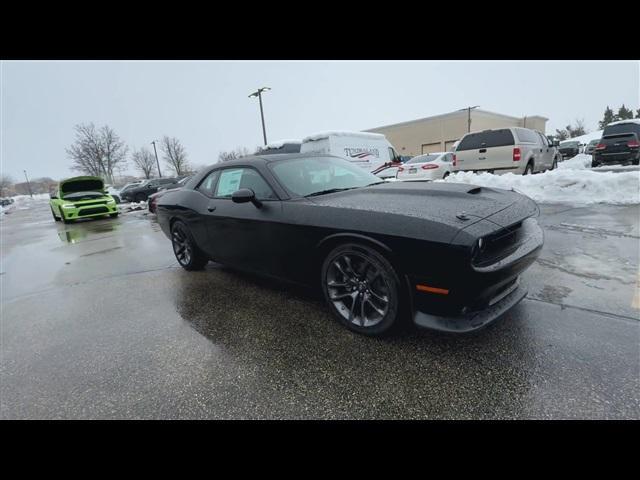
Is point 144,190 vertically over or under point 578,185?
over

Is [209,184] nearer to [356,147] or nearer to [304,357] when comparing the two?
[304,357]

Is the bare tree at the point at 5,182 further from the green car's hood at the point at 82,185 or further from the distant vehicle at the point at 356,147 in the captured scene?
the distant vehicle at the point at 356,147

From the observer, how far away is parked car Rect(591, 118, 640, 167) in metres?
12.0

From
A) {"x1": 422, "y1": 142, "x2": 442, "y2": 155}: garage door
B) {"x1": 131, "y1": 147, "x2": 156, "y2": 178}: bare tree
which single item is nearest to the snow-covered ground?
{"x1": 422, "y1": 142, "x2": 442, "y2": 155}: garage door

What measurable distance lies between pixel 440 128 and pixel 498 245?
4291 cm

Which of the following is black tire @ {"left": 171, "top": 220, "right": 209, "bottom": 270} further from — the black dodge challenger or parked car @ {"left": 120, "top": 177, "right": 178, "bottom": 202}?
parked car @ {"left": 120, "top": 177, "right": 178, "bottom": 202}

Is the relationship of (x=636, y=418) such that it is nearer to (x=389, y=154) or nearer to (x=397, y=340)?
(x=397, y=340)

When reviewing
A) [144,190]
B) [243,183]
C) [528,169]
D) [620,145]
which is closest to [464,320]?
[243,183]

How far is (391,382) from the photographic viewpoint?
1961 mm

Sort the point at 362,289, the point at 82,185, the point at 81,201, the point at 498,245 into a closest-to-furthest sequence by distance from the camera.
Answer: the point at 498,245
the point at 362,289
the point at 81,201
the point at 82,185

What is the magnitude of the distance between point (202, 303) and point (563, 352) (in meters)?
3.10

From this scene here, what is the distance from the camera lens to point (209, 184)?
405cm
